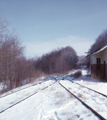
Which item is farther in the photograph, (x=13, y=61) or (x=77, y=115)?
(x=13, y=61)

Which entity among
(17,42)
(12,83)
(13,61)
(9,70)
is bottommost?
(12,83)

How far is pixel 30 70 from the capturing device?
22.2 m

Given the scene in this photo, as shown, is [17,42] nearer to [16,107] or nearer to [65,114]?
[16,107]

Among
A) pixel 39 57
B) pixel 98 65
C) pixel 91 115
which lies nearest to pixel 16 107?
pixel 91 115

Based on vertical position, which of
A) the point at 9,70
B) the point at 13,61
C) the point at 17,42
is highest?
the point at 17,42

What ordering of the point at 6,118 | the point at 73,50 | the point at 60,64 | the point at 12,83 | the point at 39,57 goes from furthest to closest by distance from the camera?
the point at 39,57, the point at 73,50, the point at 60,64, the point at 12,83, the point at 6,118

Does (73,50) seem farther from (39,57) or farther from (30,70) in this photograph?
(30,70)

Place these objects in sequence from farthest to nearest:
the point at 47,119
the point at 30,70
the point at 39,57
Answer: the point at 39,57
the point at 30,70
the point at 47,119

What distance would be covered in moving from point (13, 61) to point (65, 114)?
13.1 m

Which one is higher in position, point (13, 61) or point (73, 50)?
point (73, 50)

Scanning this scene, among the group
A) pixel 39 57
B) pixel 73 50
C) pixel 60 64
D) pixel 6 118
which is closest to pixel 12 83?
pixel 6 118

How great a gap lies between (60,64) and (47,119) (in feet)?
134

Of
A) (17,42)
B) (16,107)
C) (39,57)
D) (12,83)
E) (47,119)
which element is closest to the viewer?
(47,119)

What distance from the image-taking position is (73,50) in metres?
61.9
